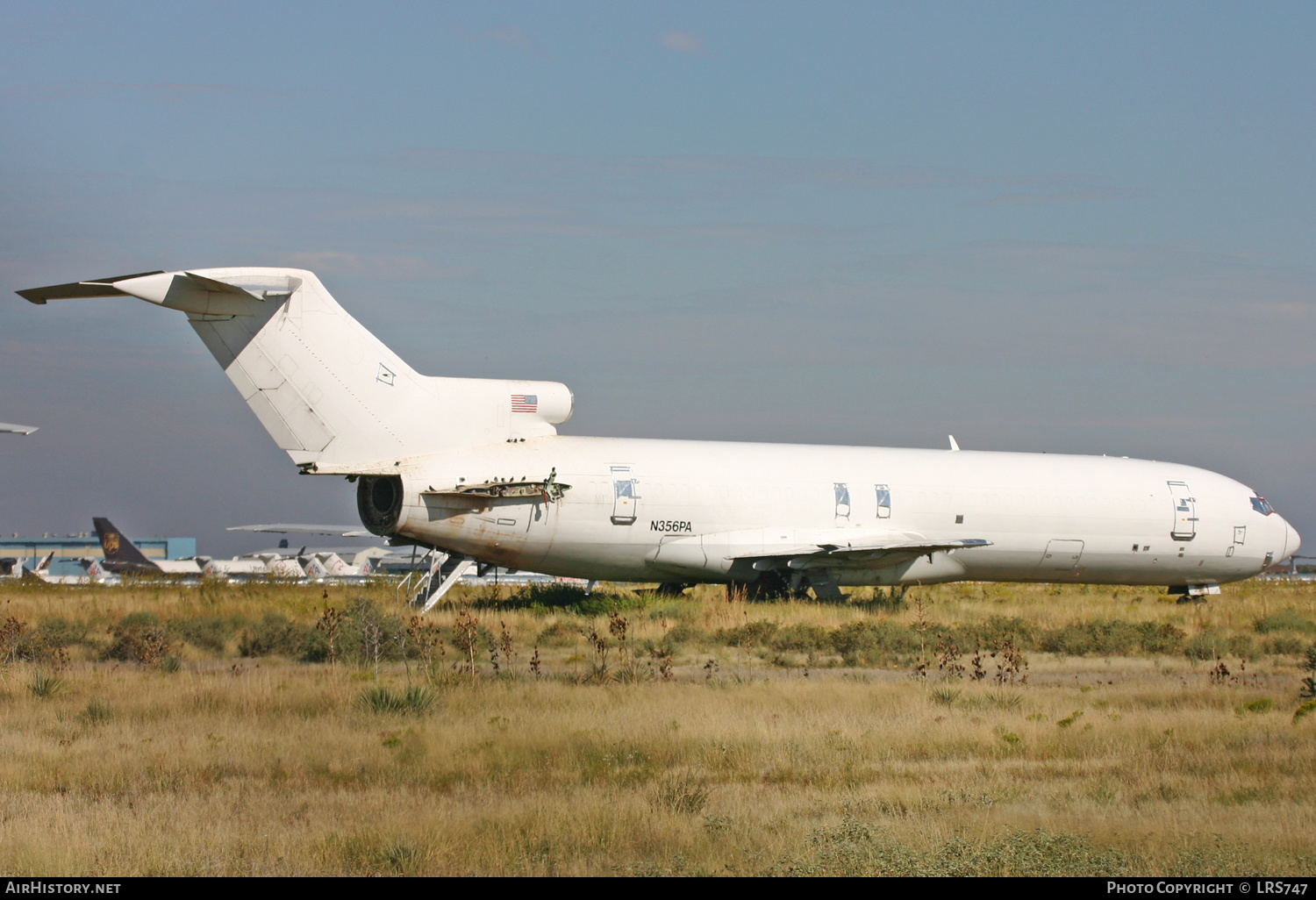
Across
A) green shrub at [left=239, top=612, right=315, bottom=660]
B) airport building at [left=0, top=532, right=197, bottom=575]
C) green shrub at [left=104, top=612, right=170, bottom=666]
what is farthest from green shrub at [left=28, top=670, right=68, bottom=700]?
airport building at [left=0, top=532, right=197, bottom=575]

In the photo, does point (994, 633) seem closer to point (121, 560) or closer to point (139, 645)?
point (139, 645)

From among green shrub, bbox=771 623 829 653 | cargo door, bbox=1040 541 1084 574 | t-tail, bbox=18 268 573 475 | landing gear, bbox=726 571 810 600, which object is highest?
t-tail, bbox=18 268 573 475

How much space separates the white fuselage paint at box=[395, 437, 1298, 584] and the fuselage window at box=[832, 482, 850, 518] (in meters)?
0.07

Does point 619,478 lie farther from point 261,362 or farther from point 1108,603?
point 1108,603

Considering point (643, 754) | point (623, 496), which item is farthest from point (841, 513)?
point (643, 754)

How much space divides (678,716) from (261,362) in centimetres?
1222

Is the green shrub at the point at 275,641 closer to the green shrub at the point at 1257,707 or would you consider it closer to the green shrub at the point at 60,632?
the green shrub at the point at 60,632

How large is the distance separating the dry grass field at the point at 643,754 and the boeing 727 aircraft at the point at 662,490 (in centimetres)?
309

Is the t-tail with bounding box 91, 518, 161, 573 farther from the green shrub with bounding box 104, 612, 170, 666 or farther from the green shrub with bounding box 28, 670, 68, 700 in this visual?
the green shrub with bounding box 28, 670, 68, 700

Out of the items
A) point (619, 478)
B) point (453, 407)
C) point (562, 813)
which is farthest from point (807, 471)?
point (562, 813)

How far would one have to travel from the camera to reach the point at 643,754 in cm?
1134

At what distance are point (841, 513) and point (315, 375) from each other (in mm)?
12370

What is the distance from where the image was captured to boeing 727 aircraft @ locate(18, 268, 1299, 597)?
22078mm

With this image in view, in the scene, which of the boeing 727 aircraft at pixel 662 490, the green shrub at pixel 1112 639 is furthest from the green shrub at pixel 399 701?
the green shrub at pixel 1112 639
